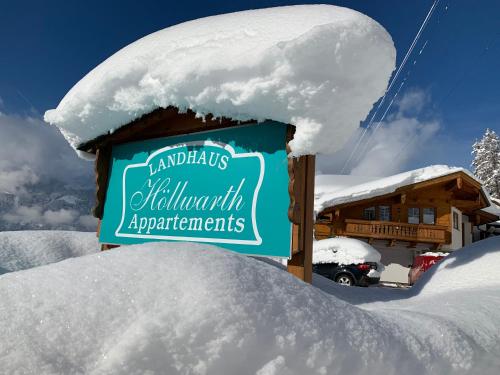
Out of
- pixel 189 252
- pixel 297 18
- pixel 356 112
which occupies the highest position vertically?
pixel 297 18

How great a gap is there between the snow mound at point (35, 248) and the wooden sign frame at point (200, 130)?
34 cm

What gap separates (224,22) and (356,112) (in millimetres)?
1171

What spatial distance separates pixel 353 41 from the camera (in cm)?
200

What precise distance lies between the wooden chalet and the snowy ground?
17210mm

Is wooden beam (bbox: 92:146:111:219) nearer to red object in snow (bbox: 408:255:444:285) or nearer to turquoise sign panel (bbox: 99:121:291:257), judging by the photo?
turquoise sign panel (bbox: 99:121:291:257)

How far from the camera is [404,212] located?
2011 centimetres

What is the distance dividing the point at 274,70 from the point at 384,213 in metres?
19.9

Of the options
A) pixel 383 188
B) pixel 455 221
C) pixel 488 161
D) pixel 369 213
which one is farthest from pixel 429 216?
pixel 488 161

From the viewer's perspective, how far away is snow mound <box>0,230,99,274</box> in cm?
312

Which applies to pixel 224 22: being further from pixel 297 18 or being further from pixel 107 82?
pixel 107 82

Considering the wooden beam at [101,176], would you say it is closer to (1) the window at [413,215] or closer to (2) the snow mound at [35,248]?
→ (2) the snow mound at [35,248]

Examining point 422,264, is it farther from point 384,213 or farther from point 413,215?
point 413,215

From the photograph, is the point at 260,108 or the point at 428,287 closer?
the point at 260,108

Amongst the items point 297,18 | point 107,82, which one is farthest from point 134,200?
point 297,18
